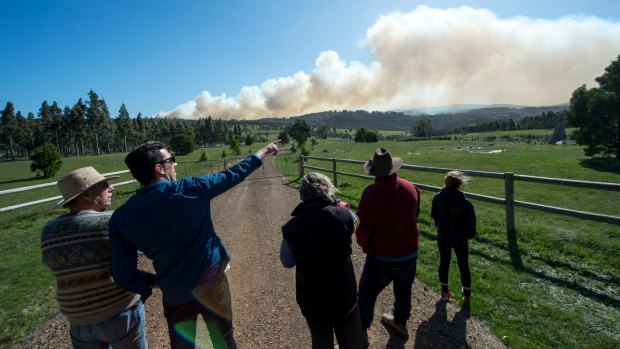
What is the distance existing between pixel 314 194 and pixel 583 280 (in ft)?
15.5

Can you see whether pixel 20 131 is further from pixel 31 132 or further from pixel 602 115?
pixel 602 115

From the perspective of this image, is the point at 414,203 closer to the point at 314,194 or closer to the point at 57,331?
the point at 314,194

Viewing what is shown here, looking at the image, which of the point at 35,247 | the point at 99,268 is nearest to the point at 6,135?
the point at 35,247

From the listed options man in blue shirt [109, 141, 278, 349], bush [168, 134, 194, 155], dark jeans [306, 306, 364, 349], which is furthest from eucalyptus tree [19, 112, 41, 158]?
dark jeans [306, 306, 364, 349]

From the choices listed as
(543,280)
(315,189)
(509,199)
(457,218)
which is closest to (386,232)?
(315,189)

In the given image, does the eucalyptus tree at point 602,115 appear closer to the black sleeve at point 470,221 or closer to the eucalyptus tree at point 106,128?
the black sleeve at point 470,221

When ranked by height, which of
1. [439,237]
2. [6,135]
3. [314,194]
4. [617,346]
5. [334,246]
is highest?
[6,135]

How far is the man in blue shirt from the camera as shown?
214 cm

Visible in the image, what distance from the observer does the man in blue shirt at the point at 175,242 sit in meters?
2.14

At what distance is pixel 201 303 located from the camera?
8.05ft

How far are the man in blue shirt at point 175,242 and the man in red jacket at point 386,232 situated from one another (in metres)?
1.38

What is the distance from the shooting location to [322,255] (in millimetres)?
2492

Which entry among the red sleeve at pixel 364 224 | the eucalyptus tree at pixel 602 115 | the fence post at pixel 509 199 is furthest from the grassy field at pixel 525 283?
the eucalyptus tree at pixel 602 115

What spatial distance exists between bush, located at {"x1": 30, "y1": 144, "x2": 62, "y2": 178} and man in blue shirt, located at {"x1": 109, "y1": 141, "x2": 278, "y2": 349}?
41671mm
